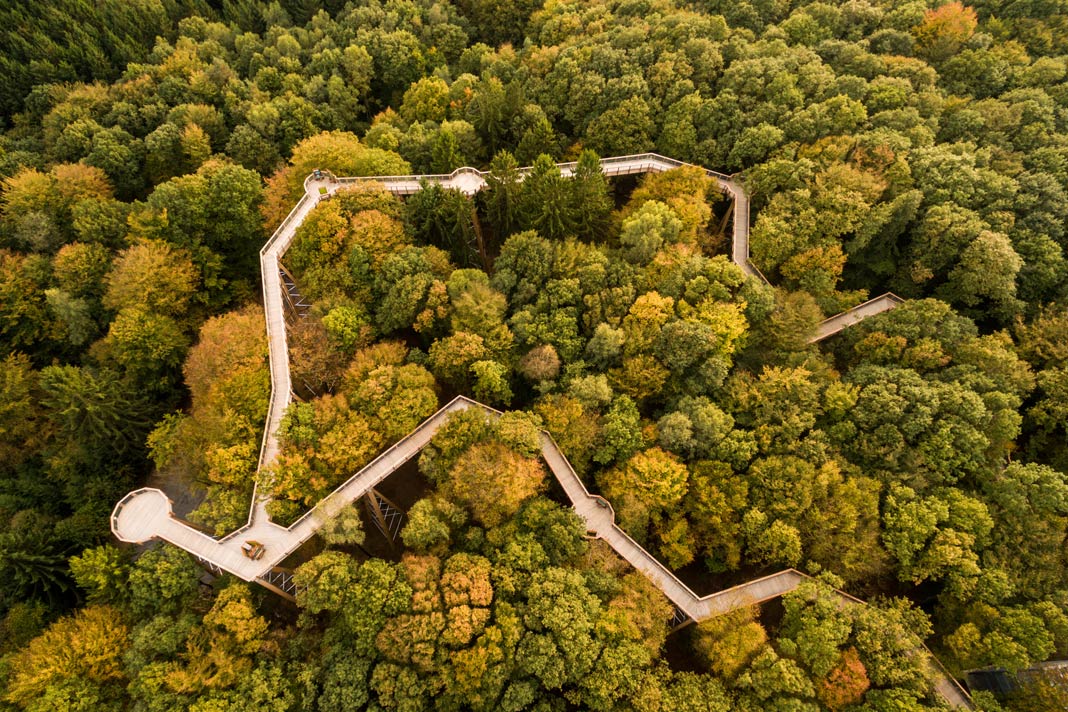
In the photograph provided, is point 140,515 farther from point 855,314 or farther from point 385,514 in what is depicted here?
point 855,314

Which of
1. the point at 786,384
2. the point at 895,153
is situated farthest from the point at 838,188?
the point at 786,384

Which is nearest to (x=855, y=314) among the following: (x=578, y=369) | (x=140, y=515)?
(x=578, y=369)

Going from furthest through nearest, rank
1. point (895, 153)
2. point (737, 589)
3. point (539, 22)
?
1. point (539, 22)
2. point (895, 153)
3. point (737, 589)

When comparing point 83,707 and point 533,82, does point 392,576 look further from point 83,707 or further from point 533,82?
point 533,82

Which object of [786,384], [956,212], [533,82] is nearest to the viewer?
[786,384]

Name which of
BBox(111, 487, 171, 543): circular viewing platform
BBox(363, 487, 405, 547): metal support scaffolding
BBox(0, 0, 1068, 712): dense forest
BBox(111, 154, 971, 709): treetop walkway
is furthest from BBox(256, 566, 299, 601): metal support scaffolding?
BBox(111, 487, 171, 543): circular viewing platform

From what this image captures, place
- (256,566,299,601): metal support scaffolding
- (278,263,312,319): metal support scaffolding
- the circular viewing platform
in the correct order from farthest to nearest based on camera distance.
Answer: (278,263,312,319): metal support scaffolding < the circular viewing platform < (256,566,299,601): metal support scaffolding

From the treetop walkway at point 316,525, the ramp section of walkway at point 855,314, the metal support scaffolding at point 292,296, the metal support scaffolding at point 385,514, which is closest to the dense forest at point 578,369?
the metal support scaffolding at point 292,296

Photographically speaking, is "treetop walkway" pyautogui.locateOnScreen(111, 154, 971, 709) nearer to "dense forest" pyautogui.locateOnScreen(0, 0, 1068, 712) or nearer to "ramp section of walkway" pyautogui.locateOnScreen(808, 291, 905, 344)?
"ramp section of walkway" pyautogui.locateOnScreen(808, 291, 905, 344)

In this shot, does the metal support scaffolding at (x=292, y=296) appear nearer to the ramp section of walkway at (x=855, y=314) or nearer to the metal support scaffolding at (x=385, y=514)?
the metal support scaffolding at (x=385, y=514)
